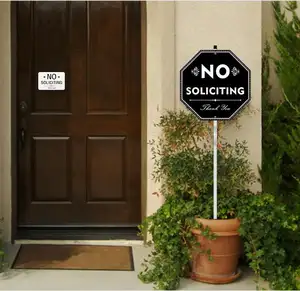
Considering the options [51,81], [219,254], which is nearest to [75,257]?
[219,254]

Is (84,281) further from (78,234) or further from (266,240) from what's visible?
(266,240)

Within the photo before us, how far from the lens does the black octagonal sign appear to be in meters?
4.20

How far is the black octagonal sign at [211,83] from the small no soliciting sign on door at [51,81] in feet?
4.45

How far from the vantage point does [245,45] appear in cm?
457

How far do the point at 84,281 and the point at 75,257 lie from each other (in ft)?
1.84

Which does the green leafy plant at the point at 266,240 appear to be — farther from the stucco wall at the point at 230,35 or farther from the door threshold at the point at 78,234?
the door threshold at the point at 78,234

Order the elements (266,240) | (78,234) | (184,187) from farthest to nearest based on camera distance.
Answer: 1. (78,234)
2. (184,187)
3. (266,240)

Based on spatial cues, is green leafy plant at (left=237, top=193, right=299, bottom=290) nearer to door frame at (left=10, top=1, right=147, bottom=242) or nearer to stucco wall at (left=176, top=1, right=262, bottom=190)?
stucco wall at (left=176, top=1, right=262, bottom=190)

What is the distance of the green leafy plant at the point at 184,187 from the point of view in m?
4.02

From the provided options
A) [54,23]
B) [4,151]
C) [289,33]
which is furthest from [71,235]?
[289,33]

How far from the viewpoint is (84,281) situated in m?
4.11

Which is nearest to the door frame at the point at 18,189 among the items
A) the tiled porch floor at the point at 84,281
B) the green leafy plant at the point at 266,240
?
the tiled porch floor at the point at 84,281

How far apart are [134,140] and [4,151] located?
114 cm

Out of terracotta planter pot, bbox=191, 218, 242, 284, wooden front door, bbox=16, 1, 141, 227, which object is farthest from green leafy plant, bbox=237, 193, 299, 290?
wooden front door, bbox=16, 1, 141, 227
